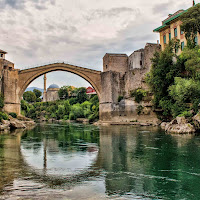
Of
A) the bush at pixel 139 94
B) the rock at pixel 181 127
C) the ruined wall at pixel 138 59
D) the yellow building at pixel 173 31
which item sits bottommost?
the rock at pixel 181 127

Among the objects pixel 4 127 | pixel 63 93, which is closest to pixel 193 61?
pixel 4 127

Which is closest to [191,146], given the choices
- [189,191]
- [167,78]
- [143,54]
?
Result: [189,191]

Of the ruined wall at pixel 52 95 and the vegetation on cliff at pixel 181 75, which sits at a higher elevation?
the ruined wall at pixel 52 95

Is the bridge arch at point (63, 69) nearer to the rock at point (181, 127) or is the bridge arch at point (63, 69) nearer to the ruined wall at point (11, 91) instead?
the ruined wall at point (11, 91)

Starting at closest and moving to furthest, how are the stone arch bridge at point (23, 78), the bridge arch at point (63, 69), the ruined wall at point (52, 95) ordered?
the stone arch bridge at point (23, 78) → the bridge arch at point (63, 69) → the ruined wall at point (52, 95)

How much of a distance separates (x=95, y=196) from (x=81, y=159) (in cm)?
339

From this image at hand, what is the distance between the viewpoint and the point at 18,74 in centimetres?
3195

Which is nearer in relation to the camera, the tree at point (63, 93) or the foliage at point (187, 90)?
the foliage at point (187, 90)

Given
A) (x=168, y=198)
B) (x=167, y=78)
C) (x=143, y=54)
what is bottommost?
(x=168, y=198)

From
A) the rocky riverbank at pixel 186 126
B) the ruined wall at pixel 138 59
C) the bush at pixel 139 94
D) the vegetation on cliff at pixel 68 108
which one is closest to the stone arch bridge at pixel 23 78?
the ruined wall at pixel 138 59

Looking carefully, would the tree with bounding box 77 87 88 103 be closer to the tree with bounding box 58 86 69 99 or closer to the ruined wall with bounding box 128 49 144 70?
the tree with bounding box 58 86 69 99

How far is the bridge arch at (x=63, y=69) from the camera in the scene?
32.3 m

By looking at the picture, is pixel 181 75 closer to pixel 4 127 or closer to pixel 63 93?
pixel 4 127

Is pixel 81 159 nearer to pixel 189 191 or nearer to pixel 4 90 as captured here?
pixel 189 191
